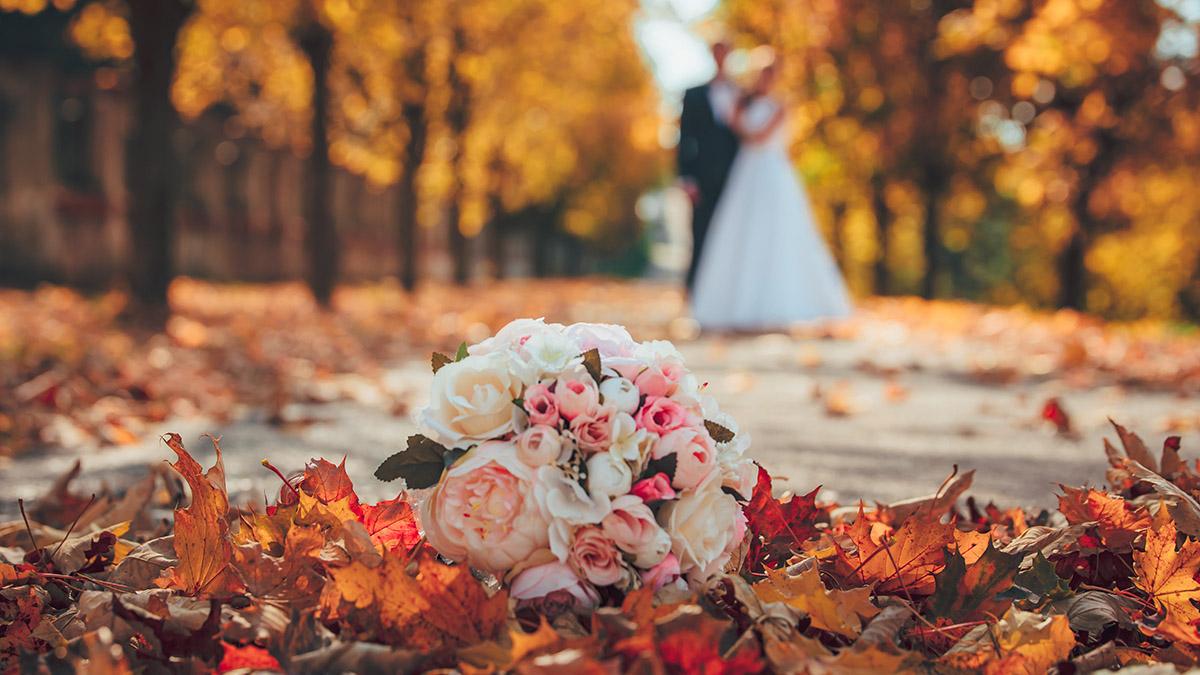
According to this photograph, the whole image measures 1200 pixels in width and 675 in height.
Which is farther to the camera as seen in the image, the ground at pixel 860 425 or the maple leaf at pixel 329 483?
the ground at pixel 860 425

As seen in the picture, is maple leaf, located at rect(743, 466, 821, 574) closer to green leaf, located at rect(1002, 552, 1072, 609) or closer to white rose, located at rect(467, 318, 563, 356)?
green leaf, located at rect(1002, 552, 1072, 609)

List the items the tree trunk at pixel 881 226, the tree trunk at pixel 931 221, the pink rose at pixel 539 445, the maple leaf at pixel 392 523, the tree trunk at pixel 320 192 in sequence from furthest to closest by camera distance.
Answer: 1. the tree trunk at pixel 881 226
2. the tree trunk at pixel 931 221
3. the tree trunk at pixel 320 192
4. the maple leaf at pixel 392 523
5. the pink rose at pixel 539 445

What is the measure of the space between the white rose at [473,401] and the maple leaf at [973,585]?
0.69 metres

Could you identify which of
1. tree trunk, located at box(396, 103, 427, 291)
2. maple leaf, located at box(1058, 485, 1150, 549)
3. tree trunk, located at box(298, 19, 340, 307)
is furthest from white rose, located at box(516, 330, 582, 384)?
tree trunk, located at box(396, 103, 427, 291)

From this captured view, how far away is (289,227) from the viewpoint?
24.5 metres

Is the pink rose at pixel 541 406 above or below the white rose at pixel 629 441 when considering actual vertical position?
above

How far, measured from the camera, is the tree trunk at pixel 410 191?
17484mm

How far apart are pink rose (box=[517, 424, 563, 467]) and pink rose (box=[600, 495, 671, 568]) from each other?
0.11 meters

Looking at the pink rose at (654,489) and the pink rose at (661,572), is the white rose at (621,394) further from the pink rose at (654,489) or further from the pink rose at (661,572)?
the pink rose at (661,572)

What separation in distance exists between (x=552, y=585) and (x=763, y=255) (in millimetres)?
9256

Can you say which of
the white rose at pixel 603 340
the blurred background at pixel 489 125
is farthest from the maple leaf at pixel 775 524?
the blurred background at pixel 489 125

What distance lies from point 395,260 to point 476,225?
98.4 inches

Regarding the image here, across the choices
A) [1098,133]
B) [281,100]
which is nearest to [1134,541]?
[1098,133]

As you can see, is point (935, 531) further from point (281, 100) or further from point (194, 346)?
point (281, 100)
